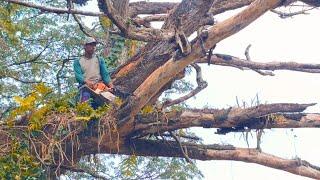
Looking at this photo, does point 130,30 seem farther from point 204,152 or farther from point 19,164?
point 204,152

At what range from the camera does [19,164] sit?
7.02 metres

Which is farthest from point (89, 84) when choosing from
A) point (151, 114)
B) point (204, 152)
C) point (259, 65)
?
point (259, 65)

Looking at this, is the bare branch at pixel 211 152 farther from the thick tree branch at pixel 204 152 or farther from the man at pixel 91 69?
the man at pixel 91 69

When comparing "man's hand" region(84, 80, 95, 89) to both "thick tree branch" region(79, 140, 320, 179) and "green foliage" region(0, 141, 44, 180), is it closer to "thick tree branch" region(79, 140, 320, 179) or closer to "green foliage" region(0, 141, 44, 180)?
"thick tree branch" region(79, 140, 320, 179)

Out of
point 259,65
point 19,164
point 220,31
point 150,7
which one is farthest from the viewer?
point 150,7

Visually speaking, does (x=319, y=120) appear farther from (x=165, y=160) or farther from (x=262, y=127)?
(x=165, y=160)

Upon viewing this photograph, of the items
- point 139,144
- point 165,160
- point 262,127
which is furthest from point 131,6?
point 165,160

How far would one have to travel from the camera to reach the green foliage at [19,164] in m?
7.00

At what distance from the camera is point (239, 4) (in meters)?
9.07

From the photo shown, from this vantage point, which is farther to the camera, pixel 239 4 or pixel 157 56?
pixel 239 4

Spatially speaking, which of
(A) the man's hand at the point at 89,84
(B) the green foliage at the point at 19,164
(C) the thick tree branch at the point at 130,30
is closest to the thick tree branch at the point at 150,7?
(A) the man's hand at the point at 89,84

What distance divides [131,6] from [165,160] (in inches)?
224

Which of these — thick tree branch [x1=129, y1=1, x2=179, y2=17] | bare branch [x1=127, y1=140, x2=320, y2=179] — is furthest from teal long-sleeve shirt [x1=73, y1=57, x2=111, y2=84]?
thick tree branch [x1=129, y1=1, x2=179, y2=17]

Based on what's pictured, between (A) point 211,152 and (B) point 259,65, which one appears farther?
(B) point 259,65
